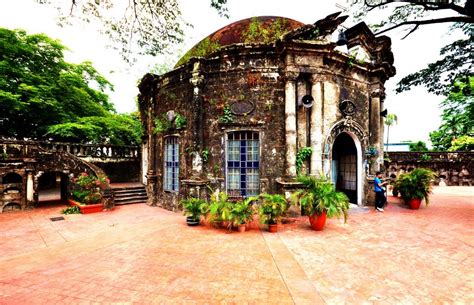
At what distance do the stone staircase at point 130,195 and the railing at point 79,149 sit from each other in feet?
11.6

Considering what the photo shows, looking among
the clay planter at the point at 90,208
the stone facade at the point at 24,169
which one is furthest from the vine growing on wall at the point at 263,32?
the clay planter at the point at 90,208

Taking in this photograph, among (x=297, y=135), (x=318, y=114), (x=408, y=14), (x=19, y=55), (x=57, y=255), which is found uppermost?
(x=19, y=55)

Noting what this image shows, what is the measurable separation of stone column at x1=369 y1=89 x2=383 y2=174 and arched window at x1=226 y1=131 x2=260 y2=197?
5640mm

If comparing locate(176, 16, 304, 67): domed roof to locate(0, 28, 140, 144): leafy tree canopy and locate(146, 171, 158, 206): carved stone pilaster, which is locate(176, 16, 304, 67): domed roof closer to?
locate(146, 171, 158, 206): carved stone pilaster

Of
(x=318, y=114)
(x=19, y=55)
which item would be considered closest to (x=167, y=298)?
(x=318, y=114)

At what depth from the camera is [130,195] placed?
12.6 meters

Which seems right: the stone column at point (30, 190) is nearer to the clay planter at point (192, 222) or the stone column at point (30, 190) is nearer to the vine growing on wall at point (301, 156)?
the clay planter at point (192, 222)

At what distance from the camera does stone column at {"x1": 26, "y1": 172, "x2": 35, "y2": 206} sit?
34.2 feet

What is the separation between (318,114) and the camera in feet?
29.6

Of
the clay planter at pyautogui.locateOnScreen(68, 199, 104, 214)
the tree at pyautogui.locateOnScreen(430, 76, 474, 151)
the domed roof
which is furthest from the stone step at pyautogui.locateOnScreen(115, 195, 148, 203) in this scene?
the tree at pyautogui.locateOnScreen(430, 76, 474, 151)

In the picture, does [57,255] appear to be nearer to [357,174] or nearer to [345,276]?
[345,276]

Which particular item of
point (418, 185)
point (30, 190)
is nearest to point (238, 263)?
point (418, 185)

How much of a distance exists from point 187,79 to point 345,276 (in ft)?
28.9

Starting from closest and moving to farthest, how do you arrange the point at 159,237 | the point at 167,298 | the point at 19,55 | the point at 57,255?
1. the point at 167,298
2. the point at 57,255
3. the point at 159,237
4. the point at 19,55
